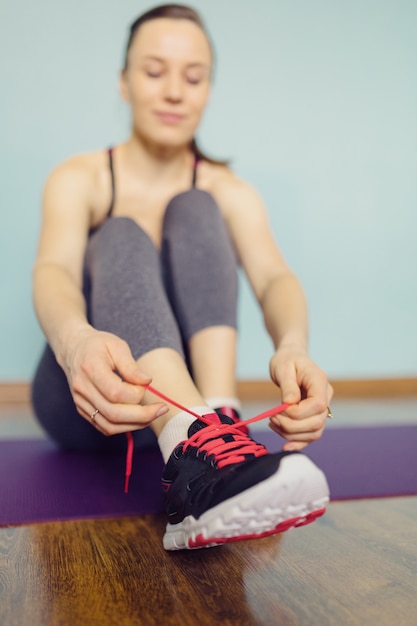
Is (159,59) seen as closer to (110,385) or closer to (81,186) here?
(81,186)

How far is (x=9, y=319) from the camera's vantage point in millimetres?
2322

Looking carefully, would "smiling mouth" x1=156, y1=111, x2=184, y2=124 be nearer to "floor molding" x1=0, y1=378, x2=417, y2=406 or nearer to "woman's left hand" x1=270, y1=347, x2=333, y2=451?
"woman's left hand" x1=270, y1=347, x2=333, y2=451

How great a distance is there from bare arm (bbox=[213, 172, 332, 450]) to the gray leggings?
89mm

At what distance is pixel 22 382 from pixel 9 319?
23 centimetres

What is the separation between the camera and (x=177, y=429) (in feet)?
2.53

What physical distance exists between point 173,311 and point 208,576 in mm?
499

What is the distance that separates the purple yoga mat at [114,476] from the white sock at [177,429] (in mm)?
187

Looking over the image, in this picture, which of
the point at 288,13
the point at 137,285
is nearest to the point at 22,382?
the point at 137,285

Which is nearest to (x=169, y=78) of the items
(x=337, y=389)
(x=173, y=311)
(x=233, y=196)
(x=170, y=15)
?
(x=170, y=15)

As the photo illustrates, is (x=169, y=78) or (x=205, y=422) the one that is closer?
(x=205, y=422)

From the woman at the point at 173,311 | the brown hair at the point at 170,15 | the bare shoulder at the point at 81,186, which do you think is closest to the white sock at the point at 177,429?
the woman at the point at 173,311

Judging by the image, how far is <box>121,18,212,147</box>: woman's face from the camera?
1238 millimetres

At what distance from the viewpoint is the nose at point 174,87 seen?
123 cm

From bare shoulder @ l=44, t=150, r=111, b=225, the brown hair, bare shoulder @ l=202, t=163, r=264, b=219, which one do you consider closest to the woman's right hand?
bare shoulder @ l=44, t=150, r=111, b=225
